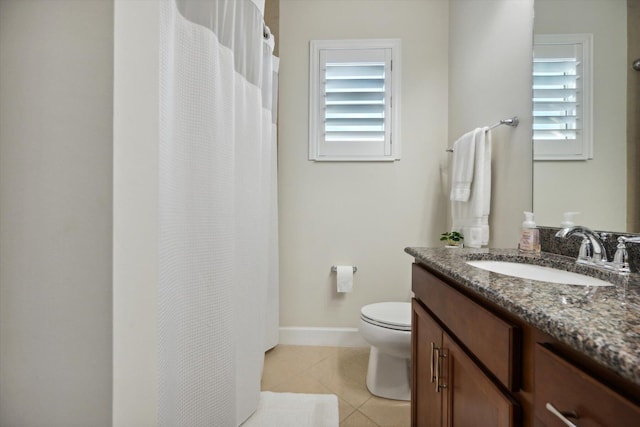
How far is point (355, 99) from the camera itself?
6.26 ft

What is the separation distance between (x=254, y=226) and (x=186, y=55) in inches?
26.9

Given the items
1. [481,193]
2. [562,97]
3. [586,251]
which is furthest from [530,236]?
[562,97]

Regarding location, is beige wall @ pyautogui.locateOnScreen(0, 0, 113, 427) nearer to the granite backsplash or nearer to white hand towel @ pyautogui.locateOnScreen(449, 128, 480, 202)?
the granite backsplash

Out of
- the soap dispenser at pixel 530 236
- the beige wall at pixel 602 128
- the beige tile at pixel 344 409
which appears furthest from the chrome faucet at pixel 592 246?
the beige tile at pixel 344 409

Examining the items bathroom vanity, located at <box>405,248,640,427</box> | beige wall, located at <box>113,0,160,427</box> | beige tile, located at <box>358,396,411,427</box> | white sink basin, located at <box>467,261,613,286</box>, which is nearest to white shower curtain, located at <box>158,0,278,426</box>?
beige wall, located at <box>113,0,160,427</box>

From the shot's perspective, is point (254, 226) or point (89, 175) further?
point (254, 226)

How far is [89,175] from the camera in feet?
2.39

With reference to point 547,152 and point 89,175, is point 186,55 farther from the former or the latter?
point 547,152

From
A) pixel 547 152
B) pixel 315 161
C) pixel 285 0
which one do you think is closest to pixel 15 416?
pixel 315 161

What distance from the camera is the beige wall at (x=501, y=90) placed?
46.5 inches

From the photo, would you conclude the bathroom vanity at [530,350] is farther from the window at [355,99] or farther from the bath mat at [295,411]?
the window at [355,99]

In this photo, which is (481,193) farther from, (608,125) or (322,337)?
(322,337)

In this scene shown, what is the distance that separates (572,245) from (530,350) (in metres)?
0.70

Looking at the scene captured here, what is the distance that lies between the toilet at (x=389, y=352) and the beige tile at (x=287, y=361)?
43 centimetres
